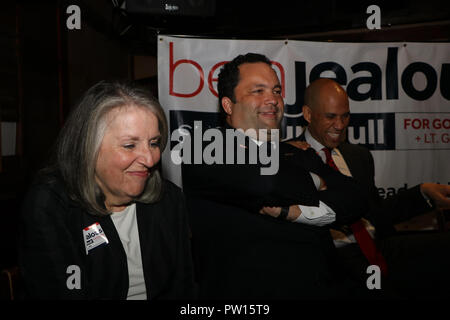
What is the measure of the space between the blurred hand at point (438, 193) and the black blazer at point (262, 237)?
55cm

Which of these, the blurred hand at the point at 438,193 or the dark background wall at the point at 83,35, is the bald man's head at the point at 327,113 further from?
the dark background wall at the point at 83,35

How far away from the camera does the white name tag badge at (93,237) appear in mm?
1316

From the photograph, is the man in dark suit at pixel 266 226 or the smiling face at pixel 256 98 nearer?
the man in dark suit at pixel 266 226

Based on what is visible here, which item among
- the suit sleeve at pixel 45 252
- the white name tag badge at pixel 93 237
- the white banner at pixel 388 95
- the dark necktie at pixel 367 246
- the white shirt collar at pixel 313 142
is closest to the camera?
the suit sleeve at pixel 45 252

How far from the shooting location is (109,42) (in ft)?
14.8

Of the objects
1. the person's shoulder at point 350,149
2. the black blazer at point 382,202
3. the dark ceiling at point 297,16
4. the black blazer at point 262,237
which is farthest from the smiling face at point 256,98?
the dark ceiling at point 297,16

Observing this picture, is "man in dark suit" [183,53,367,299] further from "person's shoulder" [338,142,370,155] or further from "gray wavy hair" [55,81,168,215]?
"person's shoulder" [338,142,370,155]

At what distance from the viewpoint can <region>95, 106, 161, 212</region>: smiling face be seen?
132 centimetres

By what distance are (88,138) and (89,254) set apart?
1.54 feet

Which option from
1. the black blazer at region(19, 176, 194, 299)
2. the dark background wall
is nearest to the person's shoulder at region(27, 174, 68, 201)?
the black blazer at region(19, 176, 194, 299)

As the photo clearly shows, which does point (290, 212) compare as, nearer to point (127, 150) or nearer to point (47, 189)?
point (127, 150)

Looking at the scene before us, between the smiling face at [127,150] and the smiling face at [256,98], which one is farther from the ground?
the smiling face at [256,98]

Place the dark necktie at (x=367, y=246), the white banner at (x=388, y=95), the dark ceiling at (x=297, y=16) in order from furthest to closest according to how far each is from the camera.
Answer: the dark ceiling at (x=297, y=16)
the white banner at (x=388, y=95)
the dark necktie at (x=367, y=246)
